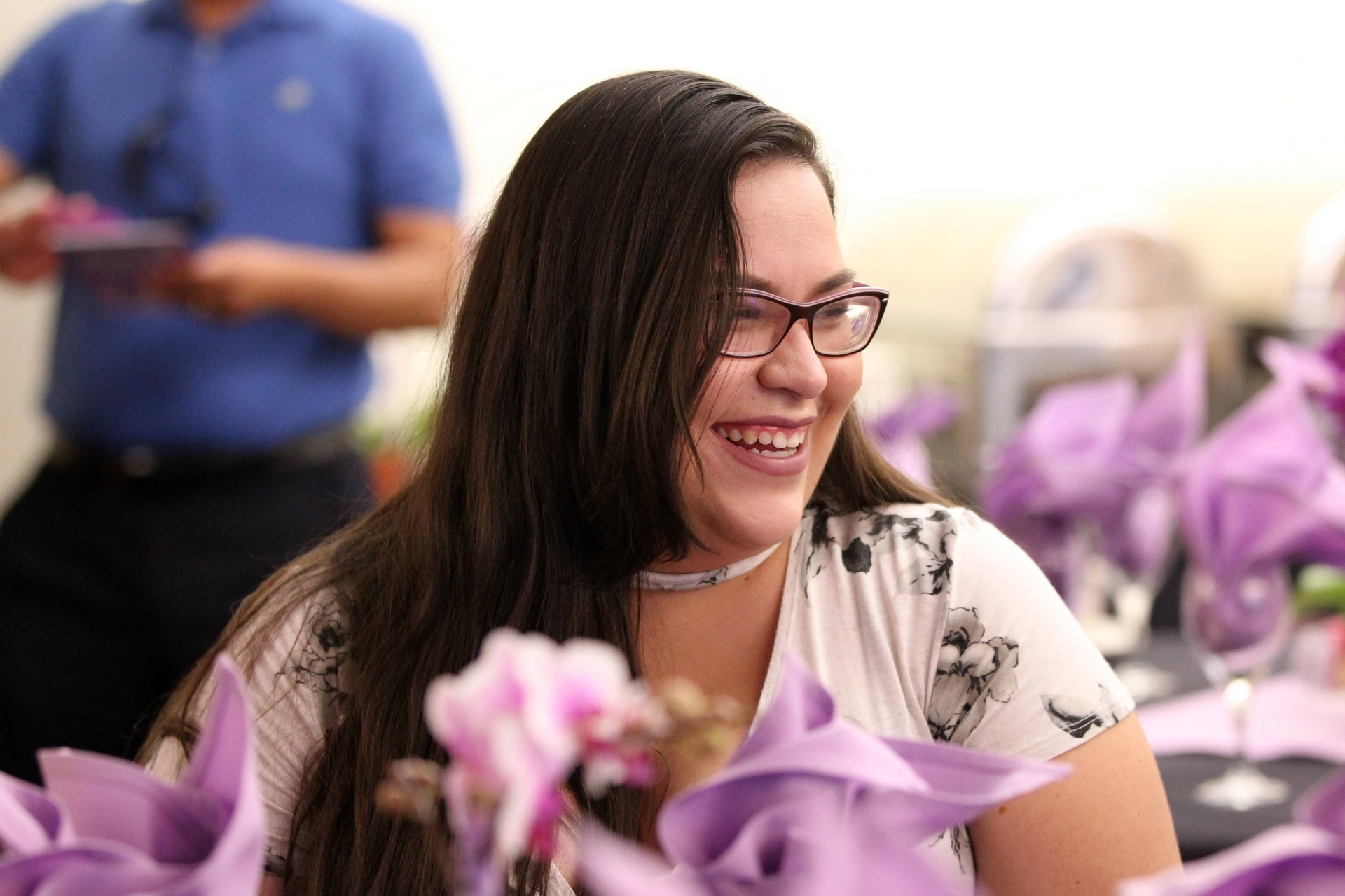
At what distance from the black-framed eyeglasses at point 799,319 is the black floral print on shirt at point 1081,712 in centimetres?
31

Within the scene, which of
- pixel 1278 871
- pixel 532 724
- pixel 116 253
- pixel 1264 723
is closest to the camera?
pixel 532 724

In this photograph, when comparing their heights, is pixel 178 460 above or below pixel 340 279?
below

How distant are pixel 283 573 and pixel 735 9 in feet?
11.9

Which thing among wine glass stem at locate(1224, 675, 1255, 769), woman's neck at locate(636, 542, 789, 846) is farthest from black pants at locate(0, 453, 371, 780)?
wine glass stem at locate(1224, 675, 1255, 769)

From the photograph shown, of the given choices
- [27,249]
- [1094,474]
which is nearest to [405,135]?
[27,249]

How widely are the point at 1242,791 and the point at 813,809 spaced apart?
105cm

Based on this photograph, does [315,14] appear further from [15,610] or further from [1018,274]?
[1018,274]

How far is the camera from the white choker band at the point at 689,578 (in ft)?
3.82

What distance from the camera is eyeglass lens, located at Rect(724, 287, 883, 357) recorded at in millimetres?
1046

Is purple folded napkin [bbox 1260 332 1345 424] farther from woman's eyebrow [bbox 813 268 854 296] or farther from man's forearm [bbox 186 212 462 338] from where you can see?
man's forearm [bbox 186 212 462 338]

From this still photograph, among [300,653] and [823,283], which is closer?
[823,283]

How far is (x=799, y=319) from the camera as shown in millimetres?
1045

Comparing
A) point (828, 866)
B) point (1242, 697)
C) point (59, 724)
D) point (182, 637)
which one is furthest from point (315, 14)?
point (828, 866)

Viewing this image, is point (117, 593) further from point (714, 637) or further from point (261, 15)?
point (714, 637)
